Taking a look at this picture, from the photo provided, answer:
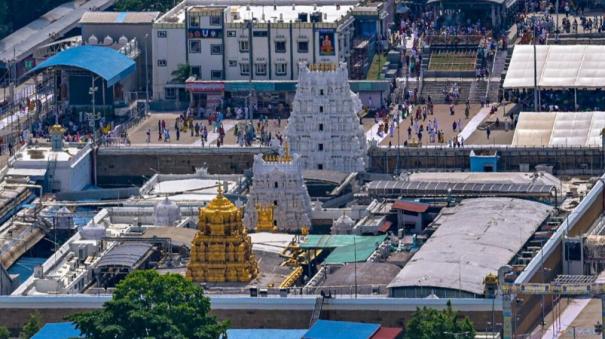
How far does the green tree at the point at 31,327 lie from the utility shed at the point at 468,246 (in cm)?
1274

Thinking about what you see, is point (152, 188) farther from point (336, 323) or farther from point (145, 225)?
Answer: point (336, 323)

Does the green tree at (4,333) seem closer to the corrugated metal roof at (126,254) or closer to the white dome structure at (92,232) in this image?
the corrugated metal roof at (126,254)

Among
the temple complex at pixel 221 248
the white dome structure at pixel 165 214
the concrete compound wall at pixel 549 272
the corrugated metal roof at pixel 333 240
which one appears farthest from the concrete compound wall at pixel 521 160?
the temple complex at pixel 221 248

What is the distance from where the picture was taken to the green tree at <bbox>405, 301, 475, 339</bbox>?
6280 inches

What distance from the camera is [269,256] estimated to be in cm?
17788

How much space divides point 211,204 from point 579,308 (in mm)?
14366

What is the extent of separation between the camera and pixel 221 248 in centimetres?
17338

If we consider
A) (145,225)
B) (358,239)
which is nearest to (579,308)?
(358,239)

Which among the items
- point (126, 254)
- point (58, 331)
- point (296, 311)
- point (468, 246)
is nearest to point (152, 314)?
point (58, 331)

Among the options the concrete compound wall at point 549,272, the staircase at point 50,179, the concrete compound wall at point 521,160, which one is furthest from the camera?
the staircase at point 50,179

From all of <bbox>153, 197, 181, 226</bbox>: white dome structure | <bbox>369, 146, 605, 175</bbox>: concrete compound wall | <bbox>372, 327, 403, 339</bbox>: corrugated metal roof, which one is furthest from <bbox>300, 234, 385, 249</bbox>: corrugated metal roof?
<bbox>369, 146, 605, 175</bbox>: concrete compound wall

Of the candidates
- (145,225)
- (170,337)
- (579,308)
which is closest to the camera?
(170,337)

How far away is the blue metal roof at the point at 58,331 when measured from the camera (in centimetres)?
16200

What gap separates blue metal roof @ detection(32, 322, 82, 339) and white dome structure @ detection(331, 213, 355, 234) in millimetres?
20679
